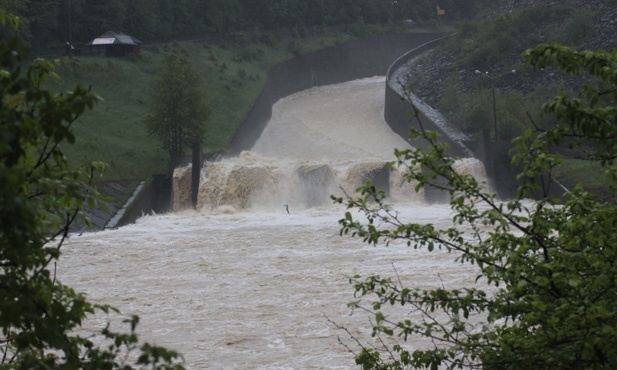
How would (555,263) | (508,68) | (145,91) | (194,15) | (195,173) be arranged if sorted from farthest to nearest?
(194,15) → (508,68) → (145,91) → (195,173) → (555,263)

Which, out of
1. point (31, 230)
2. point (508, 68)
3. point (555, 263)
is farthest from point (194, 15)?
point (31, 230)

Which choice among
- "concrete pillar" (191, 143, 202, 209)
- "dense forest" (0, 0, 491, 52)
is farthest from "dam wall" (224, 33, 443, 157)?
"concrete pillar" (191, 143, 202, 209)

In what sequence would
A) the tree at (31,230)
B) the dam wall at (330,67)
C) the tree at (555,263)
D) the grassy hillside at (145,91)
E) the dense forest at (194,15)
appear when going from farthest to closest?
the dense forest at (194,15) → the dam wall at (330,67) → the grassy hillside at (145,91) → the tree at (555,263) → the tree at (31,230)

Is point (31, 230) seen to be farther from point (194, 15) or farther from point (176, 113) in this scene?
point (194, 15)

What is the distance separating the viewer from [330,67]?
6125 centimetres

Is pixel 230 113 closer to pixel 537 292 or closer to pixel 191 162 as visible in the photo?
pixel 191 162

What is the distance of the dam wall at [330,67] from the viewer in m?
49.2

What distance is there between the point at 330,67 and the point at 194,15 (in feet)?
29.6

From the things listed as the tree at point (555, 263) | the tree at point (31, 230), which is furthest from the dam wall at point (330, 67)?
the tree at point (31, 230)

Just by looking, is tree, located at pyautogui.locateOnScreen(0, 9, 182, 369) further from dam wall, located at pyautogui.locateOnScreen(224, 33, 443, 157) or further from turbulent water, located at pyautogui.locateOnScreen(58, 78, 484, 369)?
dam wall, located at pyautogui.locateOnScreen(224, 33, 443, 157)

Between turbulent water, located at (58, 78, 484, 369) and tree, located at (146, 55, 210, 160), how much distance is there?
7.18 ft

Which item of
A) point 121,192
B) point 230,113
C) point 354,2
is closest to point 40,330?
point 121,192

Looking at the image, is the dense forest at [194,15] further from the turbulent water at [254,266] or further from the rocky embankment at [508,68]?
the rocky embankment at [508,68]

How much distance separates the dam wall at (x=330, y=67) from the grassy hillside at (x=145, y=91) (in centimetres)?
76
